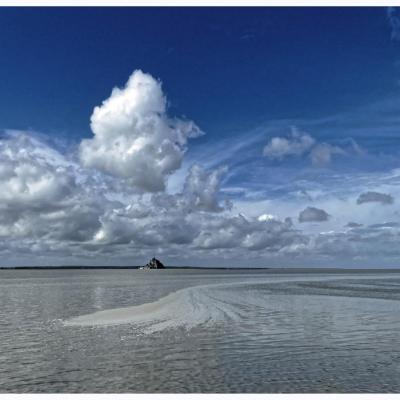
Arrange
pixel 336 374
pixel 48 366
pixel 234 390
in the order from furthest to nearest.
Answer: pixel 48 366
pixel 336 374
pixel 234 390

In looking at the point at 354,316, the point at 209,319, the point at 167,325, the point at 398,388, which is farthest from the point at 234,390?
the point at 354,316

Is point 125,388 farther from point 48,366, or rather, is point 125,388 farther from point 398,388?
point 398,388

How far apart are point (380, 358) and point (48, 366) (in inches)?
671

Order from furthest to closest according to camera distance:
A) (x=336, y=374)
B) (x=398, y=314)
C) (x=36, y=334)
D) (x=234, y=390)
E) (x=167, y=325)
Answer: (x=398, y=314)
(x=167, y=325)
(x=36, y=334)
(x=336, y=374)
(x=234, y=390)

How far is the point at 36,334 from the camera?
33469 millimetres

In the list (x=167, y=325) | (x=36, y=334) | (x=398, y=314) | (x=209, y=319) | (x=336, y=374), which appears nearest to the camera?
(x=336, y=374)

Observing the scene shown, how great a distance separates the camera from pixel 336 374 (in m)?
21.0

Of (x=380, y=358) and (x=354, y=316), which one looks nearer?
(x=380, y=358)

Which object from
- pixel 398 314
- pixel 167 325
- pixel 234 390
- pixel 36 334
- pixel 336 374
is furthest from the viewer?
pixel 398 314

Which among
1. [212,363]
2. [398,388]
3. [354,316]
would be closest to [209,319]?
[354,316]

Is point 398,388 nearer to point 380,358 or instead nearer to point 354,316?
point 380,358

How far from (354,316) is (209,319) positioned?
13.3m

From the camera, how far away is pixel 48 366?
22797 mm

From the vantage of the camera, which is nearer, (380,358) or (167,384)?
(167,384)
